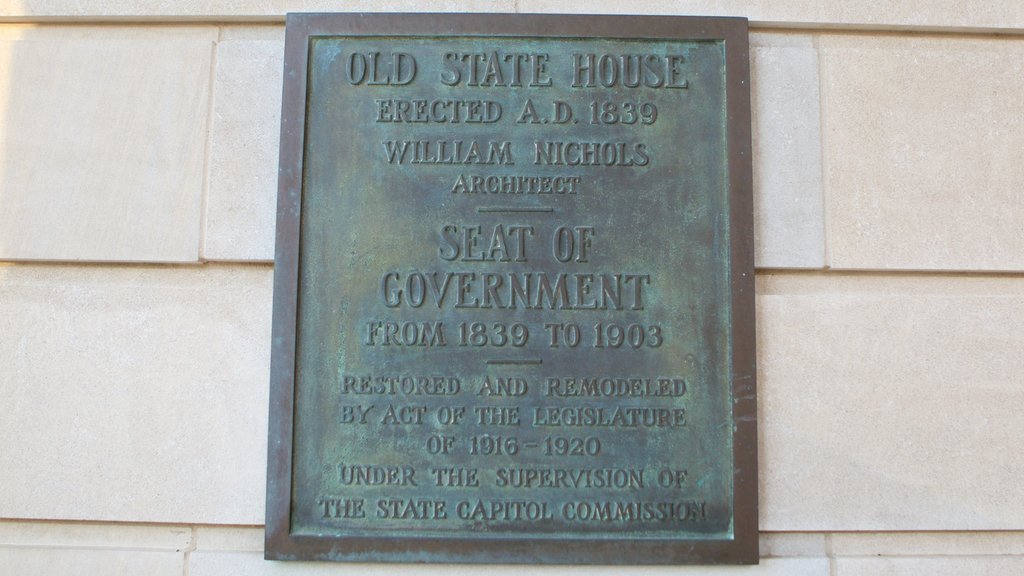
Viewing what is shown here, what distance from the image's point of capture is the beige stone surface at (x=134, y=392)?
287 centimetres

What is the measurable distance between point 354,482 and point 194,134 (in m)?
1.44

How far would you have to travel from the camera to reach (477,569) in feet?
9.26

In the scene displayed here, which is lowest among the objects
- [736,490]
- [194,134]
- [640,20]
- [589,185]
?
[736,490]

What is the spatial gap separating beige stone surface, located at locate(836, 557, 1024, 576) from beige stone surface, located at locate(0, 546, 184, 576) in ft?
7.90

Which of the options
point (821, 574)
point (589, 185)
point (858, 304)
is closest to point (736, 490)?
point (821, 574)

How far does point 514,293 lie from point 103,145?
5.45ft

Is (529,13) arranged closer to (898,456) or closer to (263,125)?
(263,125)

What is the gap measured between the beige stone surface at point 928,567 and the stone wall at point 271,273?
1 cm

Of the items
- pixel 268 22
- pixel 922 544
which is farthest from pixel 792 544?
pixel 268 22

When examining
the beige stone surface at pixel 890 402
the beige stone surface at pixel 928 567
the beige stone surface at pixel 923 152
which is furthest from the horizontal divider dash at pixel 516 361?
the beige stone surface at pixel 928 567

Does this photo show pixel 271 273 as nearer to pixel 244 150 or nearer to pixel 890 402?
pixel 244 150

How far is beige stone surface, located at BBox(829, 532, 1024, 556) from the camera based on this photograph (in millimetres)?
2861

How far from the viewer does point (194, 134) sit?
9.88 ft

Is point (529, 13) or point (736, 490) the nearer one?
point (736, 490)
